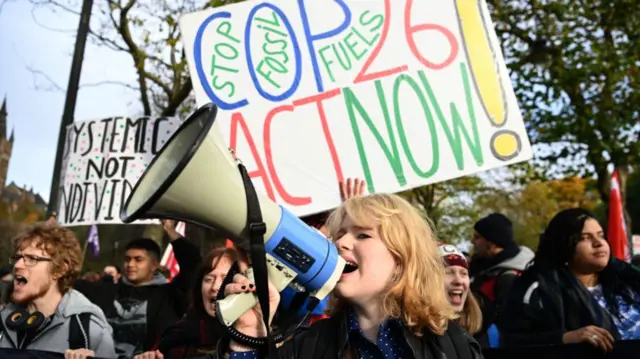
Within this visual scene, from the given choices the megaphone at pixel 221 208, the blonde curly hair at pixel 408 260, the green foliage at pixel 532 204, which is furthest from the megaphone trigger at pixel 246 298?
the green foliage at pixel 532 204

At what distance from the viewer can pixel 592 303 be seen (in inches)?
120

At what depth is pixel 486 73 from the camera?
3789mm

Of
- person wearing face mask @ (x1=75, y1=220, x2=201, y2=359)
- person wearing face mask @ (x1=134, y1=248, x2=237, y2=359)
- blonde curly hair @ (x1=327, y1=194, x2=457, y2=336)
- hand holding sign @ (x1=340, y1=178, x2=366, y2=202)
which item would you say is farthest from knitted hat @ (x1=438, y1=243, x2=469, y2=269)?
person wearing face mask @ (x1=75, y1=220, x2=201, y2=359)

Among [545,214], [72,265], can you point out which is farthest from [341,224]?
[545,214]

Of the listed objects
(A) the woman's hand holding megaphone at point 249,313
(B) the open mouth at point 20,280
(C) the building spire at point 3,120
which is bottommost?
(A) the woman's hand holding megaphone at point 249,313

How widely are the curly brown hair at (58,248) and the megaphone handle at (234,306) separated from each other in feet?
5.36

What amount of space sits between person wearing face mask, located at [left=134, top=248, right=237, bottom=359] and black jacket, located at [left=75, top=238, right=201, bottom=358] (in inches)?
35.4

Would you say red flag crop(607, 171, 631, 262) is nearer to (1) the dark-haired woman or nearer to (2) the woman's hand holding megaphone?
(1) the dark-haired woman

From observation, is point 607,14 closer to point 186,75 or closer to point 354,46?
point 186,75

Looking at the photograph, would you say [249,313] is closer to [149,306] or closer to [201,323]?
[201,323]

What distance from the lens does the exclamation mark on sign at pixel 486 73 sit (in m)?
3.63

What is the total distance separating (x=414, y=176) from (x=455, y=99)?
460mm

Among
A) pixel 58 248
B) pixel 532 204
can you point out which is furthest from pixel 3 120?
pixel 532 204

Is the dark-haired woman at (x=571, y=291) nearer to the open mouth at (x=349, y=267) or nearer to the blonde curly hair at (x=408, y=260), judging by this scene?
the blonde curly hair at (x=408, y=260)
